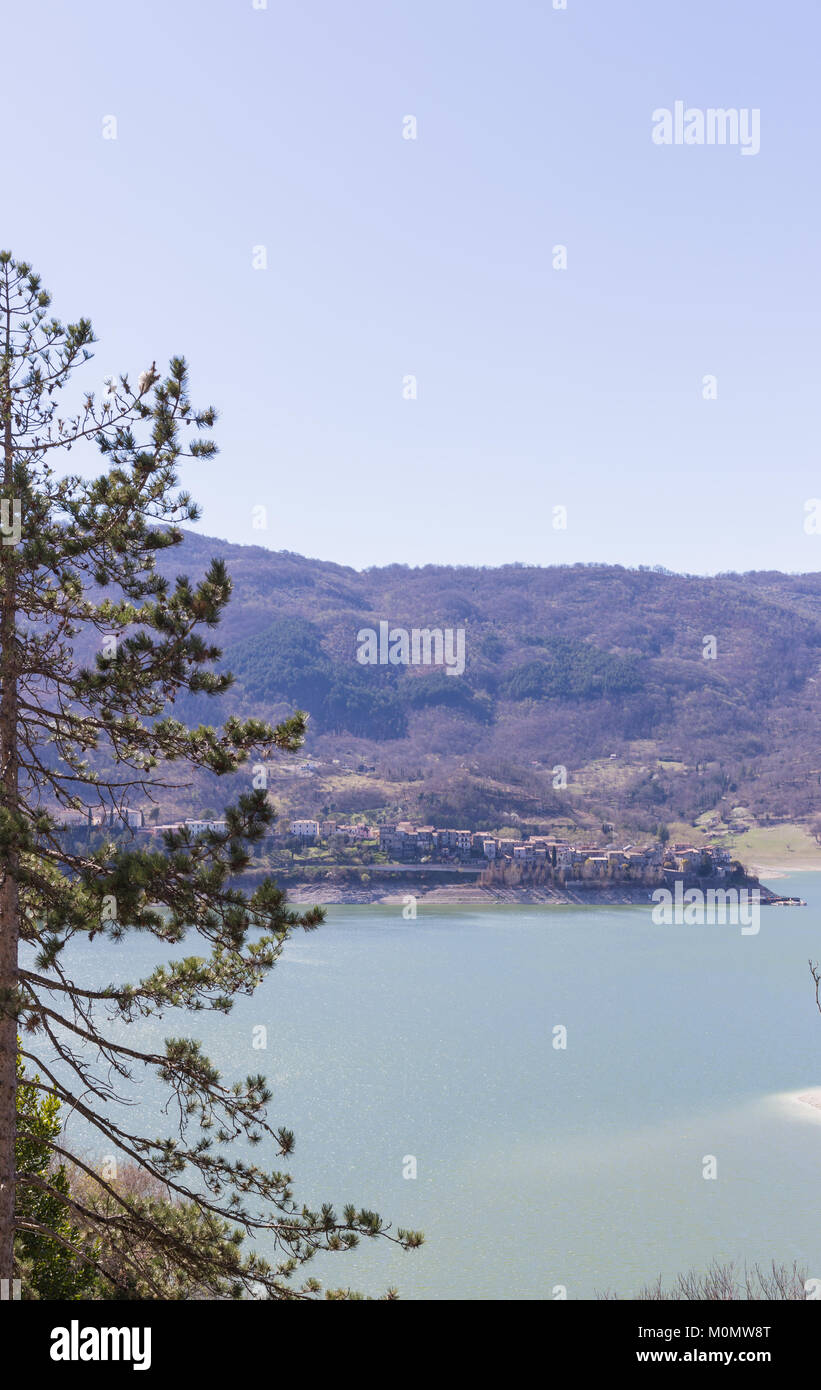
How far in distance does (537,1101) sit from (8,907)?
2085 centimetres

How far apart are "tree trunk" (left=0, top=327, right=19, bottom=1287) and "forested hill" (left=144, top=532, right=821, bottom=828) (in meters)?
75.6

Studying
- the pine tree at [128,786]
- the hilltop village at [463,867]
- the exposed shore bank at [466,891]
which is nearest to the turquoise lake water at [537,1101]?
the pine tree at [128,786]

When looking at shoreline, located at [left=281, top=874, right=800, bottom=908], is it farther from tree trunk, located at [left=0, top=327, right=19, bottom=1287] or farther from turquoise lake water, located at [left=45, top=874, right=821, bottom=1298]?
tree trunk, located at [left=0, top=327, right=19, bottom=1287]

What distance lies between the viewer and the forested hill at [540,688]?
9575 cm

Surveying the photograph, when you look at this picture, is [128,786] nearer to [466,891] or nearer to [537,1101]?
[537,1101]

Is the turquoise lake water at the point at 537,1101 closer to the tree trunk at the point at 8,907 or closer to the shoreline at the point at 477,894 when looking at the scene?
the tree trunk at the point at 8,907

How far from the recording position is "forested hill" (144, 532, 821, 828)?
314 ft

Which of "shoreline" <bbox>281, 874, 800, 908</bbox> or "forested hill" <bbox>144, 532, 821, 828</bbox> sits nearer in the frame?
"shoreline" <bbox>281, 874, 800, 908</bbox>

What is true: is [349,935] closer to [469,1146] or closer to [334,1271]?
[469,1146]

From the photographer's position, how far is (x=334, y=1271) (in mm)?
13453

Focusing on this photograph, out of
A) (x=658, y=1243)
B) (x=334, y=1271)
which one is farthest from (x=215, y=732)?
(x=658, y=1243)

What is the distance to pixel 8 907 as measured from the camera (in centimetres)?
479

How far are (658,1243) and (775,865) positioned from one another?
7014 cm

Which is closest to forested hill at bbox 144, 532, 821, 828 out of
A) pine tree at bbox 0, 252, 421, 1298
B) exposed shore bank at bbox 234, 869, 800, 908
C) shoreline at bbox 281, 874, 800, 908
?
exposed shore bank at bbox 234, 869, 800, 908
